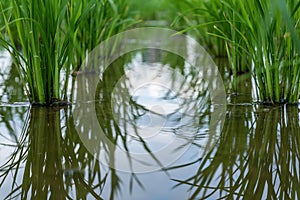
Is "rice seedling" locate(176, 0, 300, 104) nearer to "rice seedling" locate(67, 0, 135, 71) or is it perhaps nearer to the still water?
the still water

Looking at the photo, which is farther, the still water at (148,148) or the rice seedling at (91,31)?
the rice seedling at (91,31)

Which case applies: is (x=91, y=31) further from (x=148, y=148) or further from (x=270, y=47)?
(x=148, y=148)

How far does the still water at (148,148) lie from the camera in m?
0.98

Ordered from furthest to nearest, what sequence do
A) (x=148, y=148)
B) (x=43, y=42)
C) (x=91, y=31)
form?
(x=91, y=31)
(x=43, y=42)
(x=148, y=148)

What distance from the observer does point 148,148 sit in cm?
124

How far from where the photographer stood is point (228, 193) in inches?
37.3

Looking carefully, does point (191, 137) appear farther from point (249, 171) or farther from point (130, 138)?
point (249, 171)

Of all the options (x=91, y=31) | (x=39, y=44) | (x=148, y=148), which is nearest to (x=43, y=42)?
(x=39, y=44)

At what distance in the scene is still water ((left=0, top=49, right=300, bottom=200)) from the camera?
975 millimetres

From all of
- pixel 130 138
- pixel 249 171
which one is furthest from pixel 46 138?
pixel 249 171

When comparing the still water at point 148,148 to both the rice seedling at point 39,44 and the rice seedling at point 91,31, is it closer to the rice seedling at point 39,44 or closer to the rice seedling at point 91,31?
the rice seedling at point 39,44

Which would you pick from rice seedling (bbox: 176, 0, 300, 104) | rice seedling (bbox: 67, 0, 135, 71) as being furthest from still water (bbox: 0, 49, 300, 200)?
rice seedling (bbox: 67, 0, 135, 71)

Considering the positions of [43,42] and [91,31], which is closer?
[43,42]

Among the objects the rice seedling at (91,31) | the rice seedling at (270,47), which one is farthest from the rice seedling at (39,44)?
the rice seedling at (91,31)
